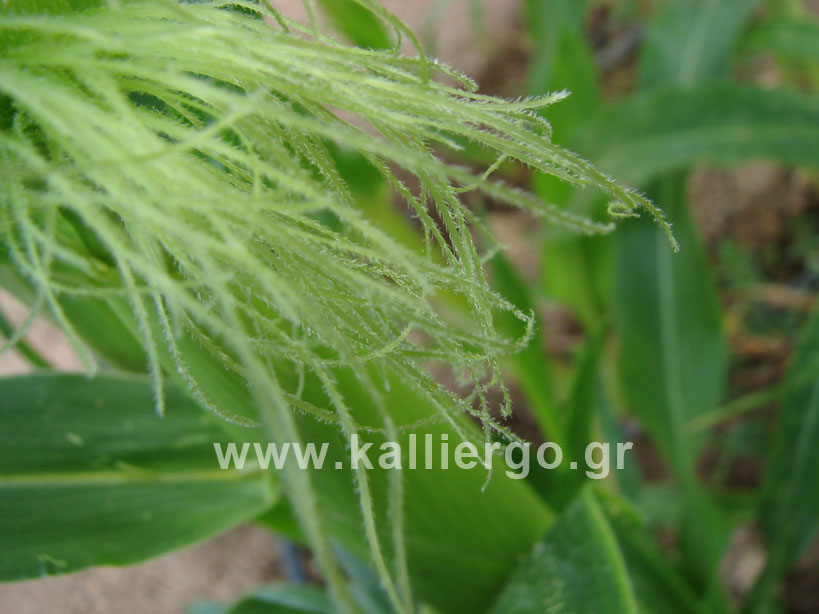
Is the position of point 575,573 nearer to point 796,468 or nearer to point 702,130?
point 796,468

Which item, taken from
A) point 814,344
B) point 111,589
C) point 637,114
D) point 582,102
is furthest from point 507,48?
point 111,589

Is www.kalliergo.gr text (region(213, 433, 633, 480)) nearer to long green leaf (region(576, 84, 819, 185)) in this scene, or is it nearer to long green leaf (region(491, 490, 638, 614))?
long green leaf (region(491, 490, 638, 614))

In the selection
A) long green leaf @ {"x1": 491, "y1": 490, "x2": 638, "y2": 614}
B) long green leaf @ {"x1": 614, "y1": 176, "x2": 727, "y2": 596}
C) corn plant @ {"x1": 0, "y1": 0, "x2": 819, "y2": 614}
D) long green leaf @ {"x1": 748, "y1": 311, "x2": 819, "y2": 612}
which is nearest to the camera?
corn plant @ {"x1": 0, "y1": 0, "x2": 819, "y2": 614}

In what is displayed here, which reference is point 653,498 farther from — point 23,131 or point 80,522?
point 23,131

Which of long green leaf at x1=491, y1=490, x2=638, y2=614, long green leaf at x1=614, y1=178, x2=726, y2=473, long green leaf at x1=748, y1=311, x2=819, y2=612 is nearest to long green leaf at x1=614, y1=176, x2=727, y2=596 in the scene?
long green leaf at x1=614, y1=178, x2=726, y2=473

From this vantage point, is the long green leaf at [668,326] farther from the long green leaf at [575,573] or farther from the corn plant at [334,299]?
the long green leaf at [575,573]

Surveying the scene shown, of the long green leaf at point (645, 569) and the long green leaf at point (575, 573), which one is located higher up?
the long green leaf at point (645, 569)

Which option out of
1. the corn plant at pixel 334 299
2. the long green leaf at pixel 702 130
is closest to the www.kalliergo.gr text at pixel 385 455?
the corn plant at pixel 334 299

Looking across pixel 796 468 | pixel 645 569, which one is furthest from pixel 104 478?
pixel 796 468

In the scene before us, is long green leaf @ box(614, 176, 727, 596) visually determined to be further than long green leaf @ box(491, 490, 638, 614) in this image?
Yes
